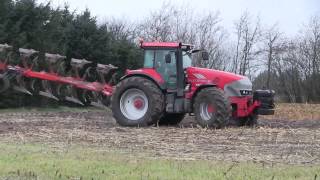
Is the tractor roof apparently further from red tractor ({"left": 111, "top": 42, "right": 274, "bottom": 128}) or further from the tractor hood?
the tractor hood

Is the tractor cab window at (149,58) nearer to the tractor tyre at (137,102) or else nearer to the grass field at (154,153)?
the tractor tyre at (137,102)

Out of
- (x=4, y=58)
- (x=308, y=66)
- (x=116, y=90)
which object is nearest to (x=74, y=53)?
(x=4, y=58)

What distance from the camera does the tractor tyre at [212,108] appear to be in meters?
15.4

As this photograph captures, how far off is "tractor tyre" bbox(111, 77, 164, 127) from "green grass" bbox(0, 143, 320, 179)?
6.64 m

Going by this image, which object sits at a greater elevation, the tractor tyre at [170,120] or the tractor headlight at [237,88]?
the tractor headlight at [237,88]

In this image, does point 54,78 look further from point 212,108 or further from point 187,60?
point 212,108

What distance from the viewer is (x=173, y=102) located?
657 inches

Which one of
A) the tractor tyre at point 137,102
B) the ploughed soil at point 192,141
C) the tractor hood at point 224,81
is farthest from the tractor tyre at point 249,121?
the tractor tyre at point 137,102

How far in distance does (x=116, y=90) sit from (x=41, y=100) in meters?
10.0

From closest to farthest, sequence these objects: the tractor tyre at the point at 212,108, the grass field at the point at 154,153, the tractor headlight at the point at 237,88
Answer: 1. the grass field at the point at 154,153
2. the tractor tyre at the point at 212,108
3. the tractor headlight at the point at 237,88

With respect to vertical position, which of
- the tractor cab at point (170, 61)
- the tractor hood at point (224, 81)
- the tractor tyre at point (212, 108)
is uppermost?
the tractor cab at point (170, 61)

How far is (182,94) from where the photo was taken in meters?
16.5

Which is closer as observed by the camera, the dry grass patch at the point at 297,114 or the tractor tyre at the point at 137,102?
the tractor tyre at the point at 137,102

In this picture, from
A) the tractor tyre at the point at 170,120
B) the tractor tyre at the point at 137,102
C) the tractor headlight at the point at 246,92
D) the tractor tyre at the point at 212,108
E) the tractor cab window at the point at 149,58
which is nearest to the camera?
the tractor tyre at the point at 212,108
